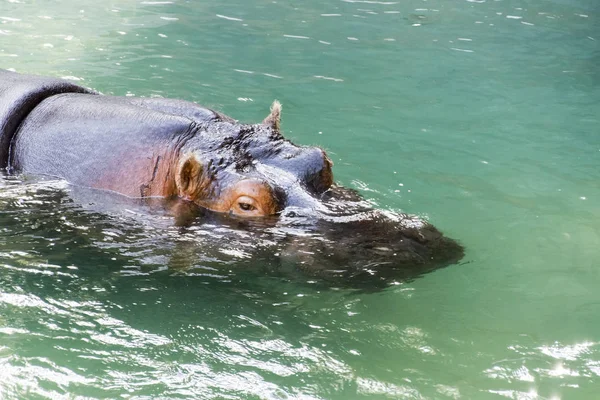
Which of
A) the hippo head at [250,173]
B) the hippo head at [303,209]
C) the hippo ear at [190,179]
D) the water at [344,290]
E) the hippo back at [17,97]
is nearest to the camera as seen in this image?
the water at [344,290]

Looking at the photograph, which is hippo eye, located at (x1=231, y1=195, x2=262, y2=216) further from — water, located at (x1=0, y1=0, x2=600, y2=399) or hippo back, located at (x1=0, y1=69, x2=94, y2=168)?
hippo back, located at (x1=0, y1=69, x2=94, y2=168)

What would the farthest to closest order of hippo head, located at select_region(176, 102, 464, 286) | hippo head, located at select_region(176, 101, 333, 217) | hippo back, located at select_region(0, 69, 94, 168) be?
hippo back, located at select_region(0, 69, 94, 168), hippo head, located at select_region(176, 101, 333, 217), hippo head, located at select_region(176, 102, 464, 286)

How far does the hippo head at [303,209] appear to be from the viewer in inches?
170

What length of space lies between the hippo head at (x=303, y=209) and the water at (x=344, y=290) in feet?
0.56

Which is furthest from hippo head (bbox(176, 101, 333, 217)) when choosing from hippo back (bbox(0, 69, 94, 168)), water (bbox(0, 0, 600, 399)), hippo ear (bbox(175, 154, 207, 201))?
hippo back (bbox(0, 69, 94, 168))

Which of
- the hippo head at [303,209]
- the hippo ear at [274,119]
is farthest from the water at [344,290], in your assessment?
the hippo ear at [274,119]

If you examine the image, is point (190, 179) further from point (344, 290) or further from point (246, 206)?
point (344, 290)

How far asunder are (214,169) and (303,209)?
0.58 metres

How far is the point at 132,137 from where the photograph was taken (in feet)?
16.2

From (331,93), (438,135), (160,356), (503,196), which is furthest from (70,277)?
(331,93)

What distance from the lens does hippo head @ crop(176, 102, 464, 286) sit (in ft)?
14.1

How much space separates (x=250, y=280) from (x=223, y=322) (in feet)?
1.17

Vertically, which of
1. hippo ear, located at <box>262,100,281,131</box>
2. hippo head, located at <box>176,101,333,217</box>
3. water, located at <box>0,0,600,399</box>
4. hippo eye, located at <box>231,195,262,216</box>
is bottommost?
water, located at <box>0,0,600,399</box>

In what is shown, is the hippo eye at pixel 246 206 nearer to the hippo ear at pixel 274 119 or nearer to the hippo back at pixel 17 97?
the hippo ear at pixel 274 119
